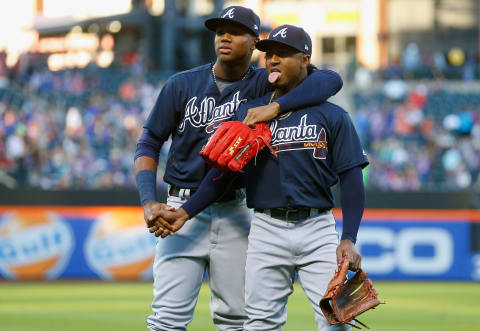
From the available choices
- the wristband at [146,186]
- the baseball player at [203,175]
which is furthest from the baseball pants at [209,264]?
the wristband at [146,186]

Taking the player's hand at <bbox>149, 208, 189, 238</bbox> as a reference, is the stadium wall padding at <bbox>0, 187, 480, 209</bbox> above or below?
above

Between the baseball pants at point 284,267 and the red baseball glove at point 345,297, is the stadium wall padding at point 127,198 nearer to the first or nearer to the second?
the baseball pants at point 284,267

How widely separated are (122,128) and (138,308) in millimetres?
9901

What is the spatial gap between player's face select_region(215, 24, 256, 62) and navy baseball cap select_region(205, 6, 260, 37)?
39 mm

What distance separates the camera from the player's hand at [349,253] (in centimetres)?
509

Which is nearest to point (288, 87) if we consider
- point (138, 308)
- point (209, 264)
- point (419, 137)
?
point (209, 264)

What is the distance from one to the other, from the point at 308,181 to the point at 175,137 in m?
0.95

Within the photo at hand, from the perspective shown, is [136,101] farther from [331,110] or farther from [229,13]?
[331,110]

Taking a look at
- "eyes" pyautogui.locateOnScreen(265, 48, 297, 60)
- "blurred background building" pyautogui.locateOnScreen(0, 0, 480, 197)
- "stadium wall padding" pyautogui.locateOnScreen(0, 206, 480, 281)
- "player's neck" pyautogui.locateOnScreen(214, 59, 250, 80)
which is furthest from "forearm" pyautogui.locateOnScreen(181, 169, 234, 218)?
"blurred background building" pyautogui.locateOnScreen(0, 0, 480, 197)

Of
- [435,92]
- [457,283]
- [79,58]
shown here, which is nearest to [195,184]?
[457,283]

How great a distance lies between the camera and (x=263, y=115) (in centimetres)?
532

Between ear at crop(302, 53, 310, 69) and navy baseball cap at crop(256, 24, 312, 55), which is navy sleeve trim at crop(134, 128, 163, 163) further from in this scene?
ear at crop(302, 53, 310, 69)

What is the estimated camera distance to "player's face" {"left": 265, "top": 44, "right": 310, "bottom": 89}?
532 cm

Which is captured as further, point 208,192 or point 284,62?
point 208,192
